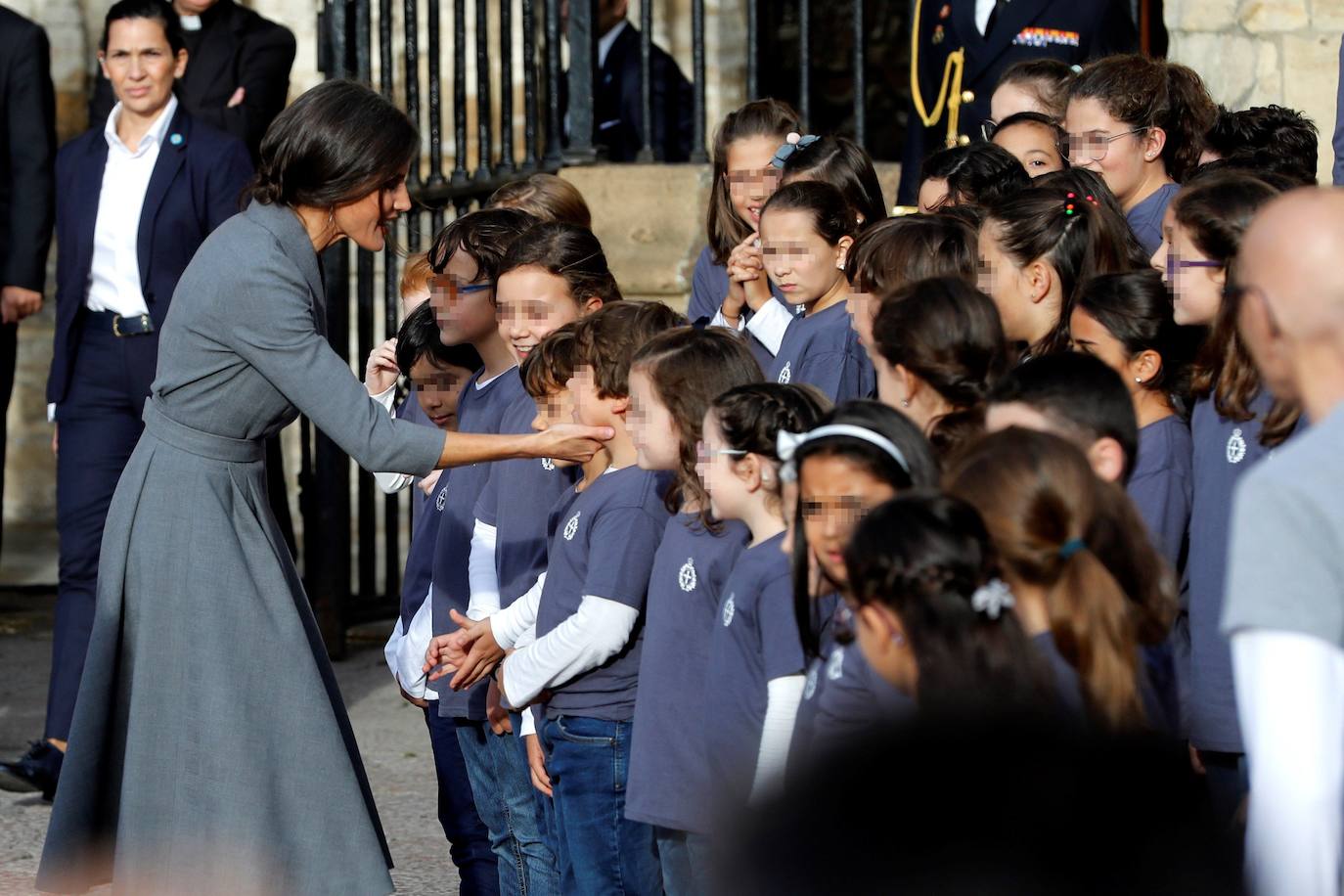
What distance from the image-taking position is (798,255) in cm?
391

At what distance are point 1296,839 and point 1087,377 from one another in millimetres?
1043

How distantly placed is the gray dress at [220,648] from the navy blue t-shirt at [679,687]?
0.65 metres

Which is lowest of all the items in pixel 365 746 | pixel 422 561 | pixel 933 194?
pixel 365 746

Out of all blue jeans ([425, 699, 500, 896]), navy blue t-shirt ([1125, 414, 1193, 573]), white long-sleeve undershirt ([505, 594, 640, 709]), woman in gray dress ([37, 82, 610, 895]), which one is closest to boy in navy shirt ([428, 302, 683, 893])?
white long-sleeve undershirt ([505, 594, 640, 709])

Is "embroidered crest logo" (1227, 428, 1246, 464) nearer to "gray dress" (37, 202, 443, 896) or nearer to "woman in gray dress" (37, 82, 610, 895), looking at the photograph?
"woman in gray dress" (37, 82, 610, 895)

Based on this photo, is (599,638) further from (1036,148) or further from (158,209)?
(158,209)

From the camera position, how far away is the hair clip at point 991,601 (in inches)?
86.9

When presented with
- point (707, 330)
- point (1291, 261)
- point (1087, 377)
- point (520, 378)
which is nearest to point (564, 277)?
point (520, 378)

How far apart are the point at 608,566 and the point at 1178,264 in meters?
1.12

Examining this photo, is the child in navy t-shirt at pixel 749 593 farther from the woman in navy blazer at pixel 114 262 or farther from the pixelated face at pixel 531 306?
the woman in navy blazer at pixel 114 262

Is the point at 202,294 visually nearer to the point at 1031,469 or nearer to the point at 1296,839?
the point at 1031,469

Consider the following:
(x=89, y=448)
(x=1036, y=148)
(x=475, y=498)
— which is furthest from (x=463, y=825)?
(x=1036, y=148)

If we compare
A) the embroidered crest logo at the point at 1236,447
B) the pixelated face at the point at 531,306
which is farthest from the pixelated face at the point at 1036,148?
the embroidered crest logo at the point at 1236,447

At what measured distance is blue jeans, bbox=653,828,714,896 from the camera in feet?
10.5
